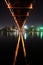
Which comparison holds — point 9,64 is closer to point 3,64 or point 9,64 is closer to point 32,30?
point 3,64

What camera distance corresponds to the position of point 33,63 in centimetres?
1903

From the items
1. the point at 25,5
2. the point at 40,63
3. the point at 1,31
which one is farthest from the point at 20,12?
the point at 1,31

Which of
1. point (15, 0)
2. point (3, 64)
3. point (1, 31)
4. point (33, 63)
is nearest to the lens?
point (15, 0)

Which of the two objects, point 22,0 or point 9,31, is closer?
point 22,0

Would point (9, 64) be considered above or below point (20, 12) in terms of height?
below

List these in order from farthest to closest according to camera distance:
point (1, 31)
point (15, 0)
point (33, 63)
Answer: point (1, 31)
point (33, 63)
point (15, 0)

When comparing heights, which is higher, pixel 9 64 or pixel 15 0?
pixel 15 0

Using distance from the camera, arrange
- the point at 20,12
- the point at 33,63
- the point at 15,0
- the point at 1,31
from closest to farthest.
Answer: the point at 15,0 < the point at 33,63 < the point at 20,12 < the point at 1,31

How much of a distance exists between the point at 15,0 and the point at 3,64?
529 centimetres

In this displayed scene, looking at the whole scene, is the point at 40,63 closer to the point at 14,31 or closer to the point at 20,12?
the point at 20,12

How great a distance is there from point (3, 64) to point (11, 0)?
5070 millimetres

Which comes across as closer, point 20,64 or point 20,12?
point 20,64

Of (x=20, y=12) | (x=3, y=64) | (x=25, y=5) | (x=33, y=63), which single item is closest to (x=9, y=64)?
(x=3, y=64)

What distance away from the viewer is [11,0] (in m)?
16.5
